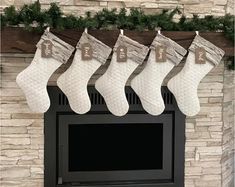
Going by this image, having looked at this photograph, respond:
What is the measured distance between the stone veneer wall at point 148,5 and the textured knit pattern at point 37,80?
1.12 ft

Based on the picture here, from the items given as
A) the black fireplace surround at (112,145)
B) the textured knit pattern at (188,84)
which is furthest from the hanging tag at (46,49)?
the textured knit pattern at (188,84)

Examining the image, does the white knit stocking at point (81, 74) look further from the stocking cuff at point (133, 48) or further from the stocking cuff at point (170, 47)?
the stocking cuff at point (170, 47)

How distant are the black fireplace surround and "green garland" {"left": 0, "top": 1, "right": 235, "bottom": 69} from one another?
33 centimetres

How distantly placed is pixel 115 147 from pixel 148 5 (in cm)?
74

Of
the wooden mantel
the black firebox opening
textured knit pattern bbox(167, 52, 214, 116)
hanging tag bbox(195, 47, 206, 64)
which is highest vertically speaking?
the wooden mantel

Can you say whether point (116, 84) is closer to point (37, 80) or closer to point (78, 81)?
point (78, 81)

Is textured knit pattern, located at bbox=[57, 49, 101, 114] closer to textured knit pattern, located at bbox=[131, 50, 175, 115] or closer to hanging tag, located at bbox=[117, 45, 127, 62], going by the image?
hanging tag, located at bbox=[117, 45, 127, 62]

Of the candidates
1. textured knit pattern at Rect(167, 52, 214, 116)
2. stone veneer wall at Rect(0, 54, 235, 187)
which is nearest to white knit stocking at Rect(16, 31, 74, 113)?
stone veneer wall at Rect(0, 54, 235, 187)

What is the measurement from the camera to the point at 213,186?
7.91ft

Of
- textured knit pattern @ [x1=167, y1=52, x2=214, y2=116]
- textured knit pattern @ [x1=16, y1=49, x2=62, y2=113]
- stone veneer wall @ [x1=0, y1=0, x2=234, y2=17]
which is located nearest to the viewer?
textured knit pattern @ [x1=16, y1=49, x2=62, y2=113]

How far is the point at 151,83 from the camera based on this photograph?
206 cm

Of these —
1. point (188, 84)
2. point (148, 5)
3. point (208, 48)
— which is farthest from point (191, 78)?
point (148, 5)

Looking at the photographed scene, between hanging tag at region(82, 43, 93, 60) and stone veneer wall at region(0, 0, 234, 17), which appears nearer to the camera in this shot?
hanging tag at region(82, 43, 93, 60)

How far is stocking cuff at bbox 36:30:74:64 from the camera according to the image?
2.01 meters
